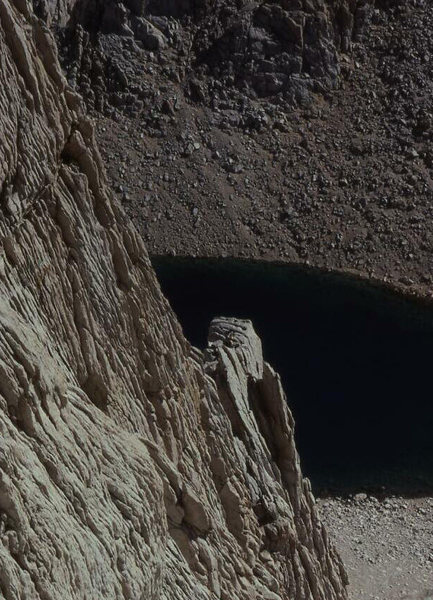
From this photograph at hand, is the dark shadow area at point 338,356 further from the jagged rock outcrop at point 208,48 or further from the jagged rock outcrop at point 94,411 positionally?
the jagged rock outcrop at point 94,411

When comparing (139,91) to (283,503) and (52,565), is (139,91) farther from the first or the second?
(52,565)

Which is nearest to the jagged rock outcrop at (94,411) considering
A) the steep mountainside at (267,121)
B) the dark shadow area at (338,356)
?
the dark shadow area at (338,356)

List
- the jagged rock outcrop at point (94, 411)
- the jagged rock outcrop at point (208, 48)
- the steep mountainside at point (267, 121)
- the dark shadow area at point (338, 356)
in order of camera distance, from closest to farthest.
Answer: the jagged rock outcrop at point (94, 411) < the dark shadow area at point (338, 356) < the steep mountainside at point (267, 121) < the jagged rock outcrop at point (208, 48)

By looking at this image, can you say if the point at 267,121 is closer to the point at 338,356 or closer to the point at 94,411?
the point at 338,356

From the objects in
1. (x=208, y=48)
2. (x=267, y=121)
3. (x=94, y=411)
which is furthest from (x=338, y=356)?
(x=94, y=411)

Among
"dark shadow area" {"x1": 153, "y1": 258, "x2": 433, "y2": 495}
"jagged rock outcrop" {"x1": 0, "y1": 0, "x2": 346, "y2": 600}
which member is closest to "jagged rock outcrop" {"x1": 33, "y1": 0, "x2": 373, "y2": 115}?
"dark shadow area" {"x1": 153, "y1": 258, "x2": 433, "y2": 495}

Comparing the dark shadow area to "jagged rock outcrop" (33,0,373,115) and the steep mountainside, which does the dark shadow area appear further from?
"jagged rock outcrop" (33,0,373,115)
